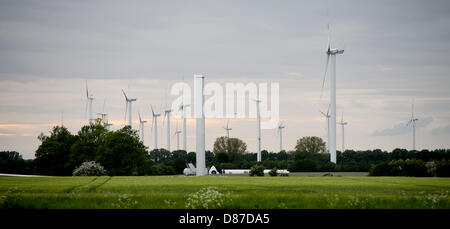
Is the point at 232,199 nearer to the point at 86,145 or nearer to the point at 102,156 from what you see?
the point at 102,156

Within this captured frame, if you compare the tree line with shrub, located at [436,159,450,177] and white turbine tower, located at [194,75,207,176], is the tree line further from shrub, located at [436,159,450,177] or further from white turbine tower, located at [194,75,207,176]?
white turbine tower, located at [194,75,207,176]

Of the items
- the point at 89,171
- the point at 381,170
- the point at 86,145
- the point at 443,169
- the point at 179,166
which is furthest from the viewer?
the point at 179,166

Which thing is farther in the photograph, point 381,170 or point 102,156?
point 102,156

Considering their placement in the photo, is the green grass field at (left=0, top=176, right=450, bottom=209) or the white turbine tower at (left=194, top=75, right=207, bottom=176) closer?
the green grass field at (left=0, top=176, right=450, bottom=209)

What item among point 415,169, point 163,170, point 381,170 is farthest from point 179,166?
point 415,169

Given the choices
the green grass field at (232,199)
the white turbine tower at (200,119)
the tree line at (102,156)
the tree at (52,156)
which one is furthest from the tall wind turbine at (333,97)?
the green grass field at (232,199)

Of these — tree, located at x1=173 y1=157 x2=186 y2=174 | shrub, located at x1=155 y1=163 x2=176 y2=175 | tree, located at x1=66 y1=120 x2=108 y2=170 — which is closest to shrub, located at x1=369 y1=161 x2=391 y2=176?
tree, located at x1=66 y1=120 x2=108 y2=170

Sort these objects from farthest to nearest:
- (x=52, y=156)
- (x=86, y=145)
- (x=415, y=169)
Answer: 1. (x=52, y=156)
2. (x=86, y=145)
3. (x=415, y=169)
